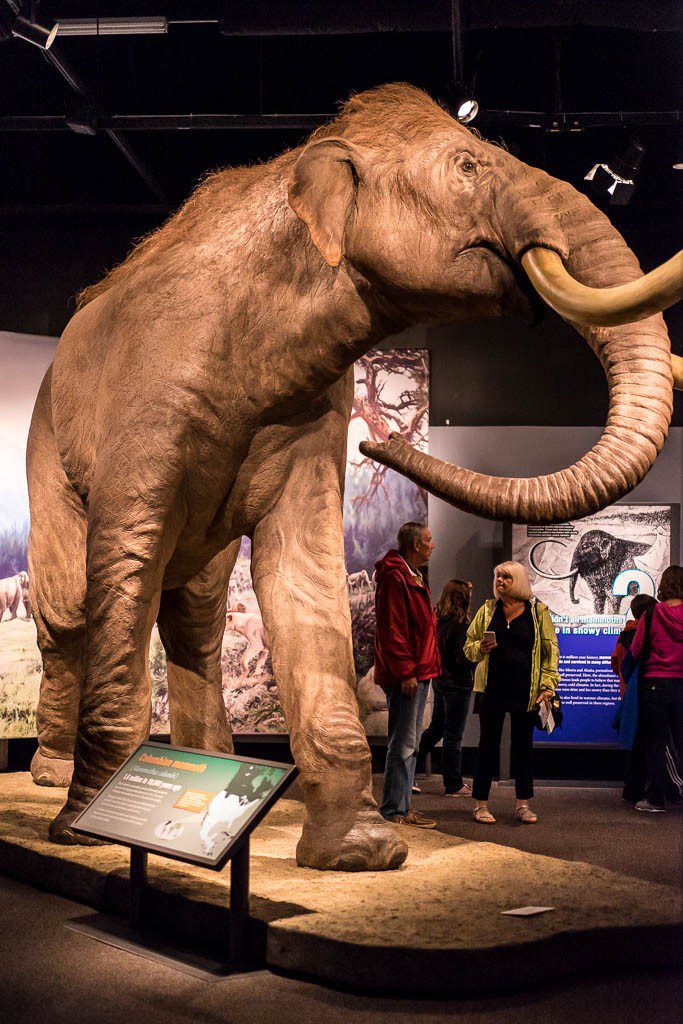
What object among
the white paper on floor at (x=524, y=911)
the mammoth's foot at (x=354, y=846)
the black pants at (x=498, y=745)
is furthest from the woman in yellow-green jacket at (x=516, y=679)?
the white paper on floor at (x=524, y=911)

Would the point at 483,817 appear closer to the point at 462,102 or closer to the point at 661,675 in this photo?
the point at 661,675

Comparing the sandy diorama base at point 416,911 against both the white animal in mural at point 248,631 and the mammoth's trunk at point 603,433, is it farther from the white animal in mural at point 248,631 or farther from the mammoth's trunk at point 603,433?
the white animal in mural at point 248,631

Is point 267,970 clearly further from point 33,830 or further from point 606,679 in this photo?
point 606,679

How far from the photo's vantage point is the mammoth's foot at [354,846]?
12.1 feet

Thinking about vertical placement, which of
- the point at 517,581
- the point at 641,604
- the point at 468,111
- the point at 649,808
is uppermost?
the point at 468,111

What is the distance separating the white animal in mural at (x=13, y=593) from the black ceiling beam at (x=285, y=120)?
9.37ft

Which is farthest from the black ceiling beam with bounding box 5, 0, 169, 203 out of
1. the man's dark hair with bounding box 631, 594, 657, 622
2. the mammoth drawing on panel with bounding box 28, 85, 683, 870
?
the man's dark hair with bounding box 631, 594, 657, 622

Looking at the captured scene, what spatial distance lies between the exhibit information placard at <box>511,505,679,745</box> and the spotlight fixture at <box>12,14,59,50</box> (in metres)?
4.31

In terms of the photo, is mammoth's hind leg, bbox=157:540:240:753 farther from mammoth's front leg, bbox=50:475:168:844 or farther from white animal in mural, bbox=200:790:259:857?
white animal in mural, bbox=200:790:259:857

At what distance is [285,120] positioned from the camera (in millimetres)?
7230

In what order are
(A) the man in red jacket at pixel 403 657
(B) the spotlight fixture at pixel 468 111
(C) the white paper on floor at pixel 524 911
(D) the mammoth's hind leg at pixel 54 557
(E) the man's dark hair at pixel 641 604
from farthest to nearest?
(E) the man's dark hair at pixel 641 604, (B) the spotlight fixture at pixel 468 111, (A) the man in red jacket at pixel 403 657, (D) the mammoth's hind leg at pixel 54 557, (C) the white paper on floor at pixel 524 911

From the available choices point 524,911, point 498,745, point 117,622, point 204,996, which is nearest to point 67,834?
point 117,622

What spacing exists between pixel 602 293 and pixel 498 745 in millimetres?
4051

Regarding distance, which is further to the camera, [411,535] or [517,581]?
[517,581]
